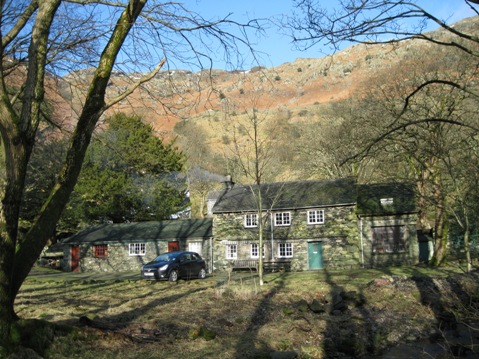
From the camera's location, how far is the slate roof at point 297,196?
1341 inches

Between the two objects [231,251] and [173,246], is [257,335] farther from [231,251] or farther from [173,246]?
[173,246]

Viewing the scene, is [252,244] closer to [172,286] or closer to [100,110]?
[172,286]

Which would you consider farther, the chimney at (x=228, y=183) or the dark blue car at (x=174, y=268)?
the chimney at (x=228, y=183)

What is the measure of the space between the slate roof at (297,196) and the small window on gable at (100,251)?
10575mm

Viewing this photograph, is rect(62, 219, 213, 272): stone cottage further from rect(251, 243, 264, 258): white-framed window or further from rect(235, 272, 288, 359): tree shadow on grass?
rect(235, 272, 288, 359): tree shadow on grass

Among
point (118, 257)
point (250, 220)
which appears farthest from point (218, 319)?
point (118, 257)

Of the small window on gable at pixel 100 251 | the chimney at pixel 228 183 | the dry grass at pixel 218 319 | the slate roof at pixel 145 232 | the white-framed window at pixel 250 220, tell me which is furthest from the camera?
the small window on gable at pixel 100 251

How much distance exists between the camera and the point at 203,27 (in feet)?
27.8

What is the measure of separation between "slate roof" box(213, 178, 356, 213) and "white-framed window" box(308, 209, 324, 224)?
547 mm

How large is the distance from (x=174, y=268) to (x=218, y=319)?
1079cm

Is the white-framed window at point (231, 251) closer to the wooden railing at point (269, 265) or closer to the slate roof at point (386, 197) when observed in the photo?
the wooden railing at point (269, 265)

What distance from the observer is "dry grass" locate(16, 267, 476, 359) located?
10.6m

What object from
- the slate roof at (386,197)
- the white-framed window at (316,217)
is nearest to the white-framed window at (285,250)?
the white-framed window at (316,217)

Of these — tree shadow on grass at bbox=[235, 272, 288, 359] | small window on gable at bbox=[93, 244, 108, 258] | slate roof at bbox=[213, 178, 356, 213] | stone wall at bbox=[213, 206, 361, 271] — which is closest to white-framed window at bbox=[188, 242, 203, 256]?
stone wall at bbox=[213, 206, 361, 271]
